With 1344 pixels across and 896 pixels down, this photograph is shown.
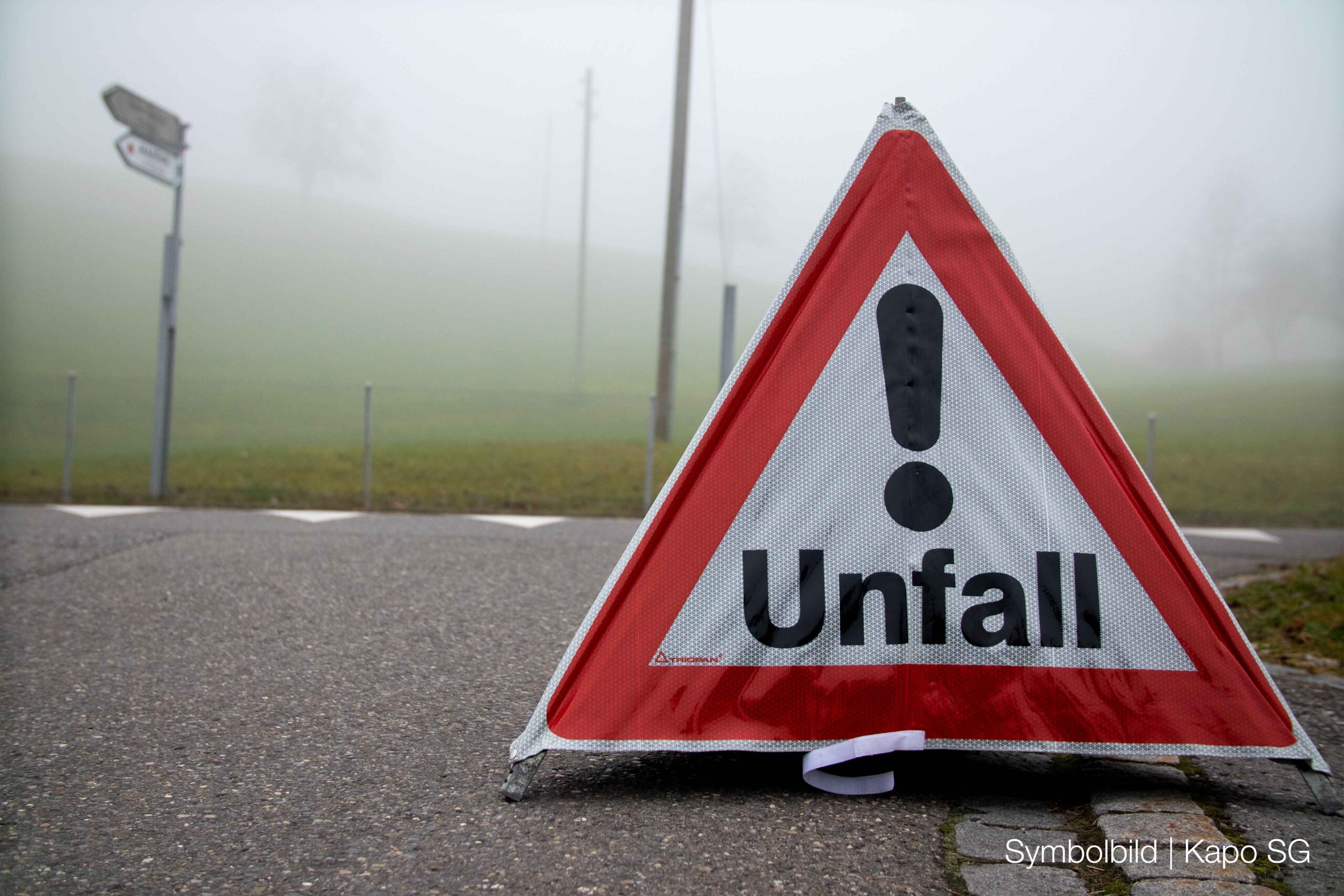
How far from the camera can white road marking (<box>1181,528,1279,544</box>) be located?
8.88m

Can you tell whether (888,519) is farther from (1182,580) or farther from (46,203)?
(46,203)

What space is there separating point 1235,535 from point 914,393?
25.7 ft

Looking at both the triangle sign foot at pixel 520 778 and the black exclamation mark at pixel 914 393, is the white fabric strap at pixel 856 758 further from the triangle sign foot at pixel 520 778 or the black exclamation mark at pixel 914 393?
the triangle sign foot at pixel 520 778

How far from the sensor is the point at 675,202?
14.6 metres

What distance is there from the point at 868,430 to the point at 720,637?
0.72 meters

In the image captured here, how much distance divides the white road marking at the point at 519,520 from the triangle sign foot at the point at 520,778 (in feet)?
18.1

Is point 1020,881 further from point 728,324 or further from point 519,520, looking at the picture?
point 519,520

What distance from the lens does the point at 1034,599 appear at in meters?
2.72

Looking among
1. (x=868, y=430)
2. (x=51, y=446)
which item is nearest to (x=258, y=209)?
(x=51, y=446)

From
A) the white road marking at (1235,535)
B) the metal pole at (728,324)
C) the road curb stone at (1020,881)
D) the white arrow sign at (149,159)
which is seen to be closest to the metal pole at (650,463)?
the metal pole at (728,324)

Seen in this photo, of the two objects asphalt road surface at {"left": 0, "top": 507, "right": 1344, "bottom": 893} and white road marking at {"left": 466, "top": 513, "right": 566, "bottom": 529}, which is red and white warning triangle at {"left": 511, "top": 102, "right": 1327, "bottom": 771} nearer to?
asphalt road surface at {"left": 0, "top": 507, "right": 1344, "bottom": 893}

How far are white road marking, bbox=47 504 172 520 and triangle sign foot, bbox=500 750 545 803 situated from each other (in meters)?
6.80

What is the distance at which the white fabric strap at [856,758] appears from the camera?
2611 mm

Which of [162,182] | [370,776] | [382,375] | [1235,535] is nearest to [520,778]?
[370,776]
